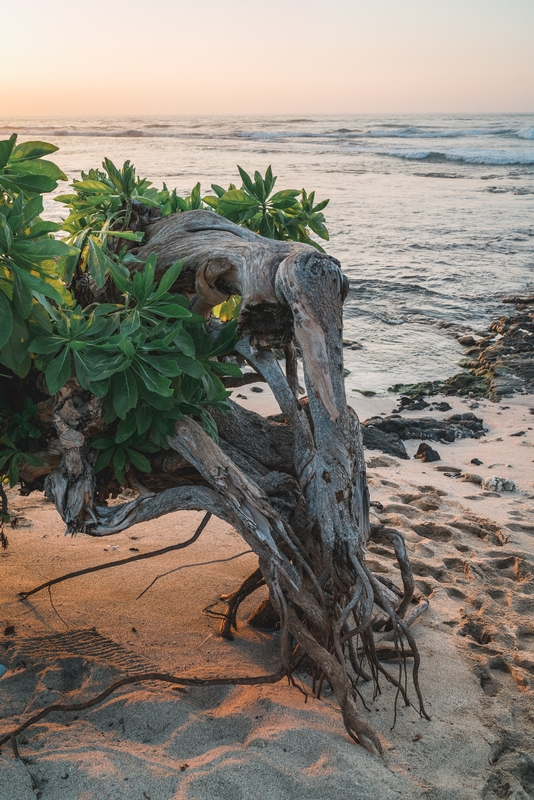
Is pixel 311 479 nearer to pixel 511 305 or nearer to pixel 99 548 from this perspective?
pixel 99 548

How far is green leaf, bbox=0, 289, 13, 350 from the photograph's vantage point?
2359mm

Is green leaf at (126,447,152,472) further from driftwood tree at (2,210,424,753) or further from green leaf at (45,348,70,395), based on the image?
green leaf at (45,348,70,395)

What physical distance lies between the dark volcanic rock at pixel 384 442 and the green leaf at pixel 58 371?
3990mm

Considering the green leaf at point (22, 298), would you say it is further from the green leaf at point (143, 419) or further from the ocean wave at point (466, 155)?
the ocean wave at point (466, 155)

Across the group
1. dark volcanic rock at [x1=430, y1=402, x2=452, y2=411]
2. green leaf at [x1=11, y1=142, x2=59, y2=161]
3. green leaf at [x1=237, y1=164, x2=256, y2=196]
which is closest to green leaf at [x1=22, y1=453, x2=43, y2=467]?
green leaf at [x1=11, y1=142, x2=59, y2=161]

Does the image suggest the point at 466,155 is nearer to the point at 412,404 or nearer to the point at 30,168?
the point at 412,404

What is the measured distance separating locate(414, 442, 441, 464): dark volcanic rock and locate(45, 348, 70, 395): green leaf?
4.04 meters

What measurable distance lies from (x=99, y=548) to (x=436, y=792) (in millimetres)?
2538

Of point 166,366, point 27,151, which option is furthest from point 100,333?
point 27,151

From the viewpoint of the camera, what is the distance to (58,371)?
2.53 metres

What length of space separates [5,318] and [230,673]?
187 cm

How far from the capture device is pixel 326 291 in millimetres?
2682

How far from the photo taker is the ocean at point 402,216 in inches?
381

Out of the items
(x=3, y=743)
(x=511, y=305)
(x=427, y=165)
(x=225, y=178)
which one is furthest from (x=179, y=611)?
(x=427, y=165)
